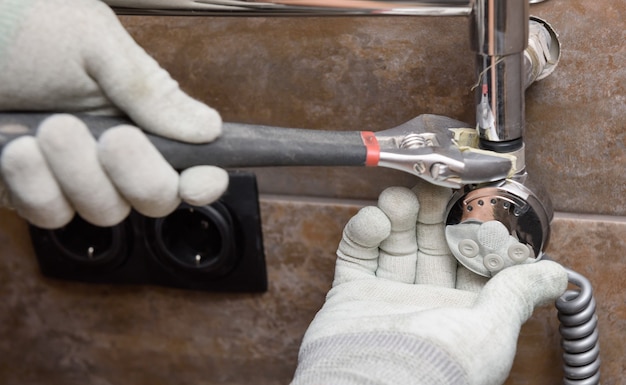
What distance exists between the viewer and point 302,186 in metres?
0.46

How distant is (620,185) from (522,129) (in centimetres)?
9

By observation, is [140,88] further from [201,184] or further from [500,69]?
[500,69]

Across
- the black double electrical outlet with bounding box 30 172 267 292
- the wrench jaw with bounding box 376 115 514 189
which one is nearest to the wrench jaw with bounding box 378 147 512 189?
the wrench jaw with bounding box 376 115 514 189

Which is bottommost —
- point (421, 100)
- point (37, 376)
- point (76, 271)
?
point (37, 376)

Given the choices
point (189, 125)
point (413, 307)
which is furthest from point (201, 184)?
point (413, 307)

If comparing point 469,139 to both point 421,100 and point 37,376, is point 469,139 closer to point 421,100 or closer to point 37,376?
point 421,100

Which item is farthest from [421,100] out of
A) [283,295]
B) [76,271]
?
[76,271]

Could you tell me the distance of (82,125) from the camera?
28cm

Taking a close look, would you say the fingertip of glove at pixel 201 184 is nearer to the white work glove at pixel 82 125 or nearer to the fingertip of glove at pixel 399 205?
the white work glove at pixel 82 125

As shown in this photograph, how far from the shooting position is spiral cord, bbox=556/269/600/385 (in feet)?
1.26

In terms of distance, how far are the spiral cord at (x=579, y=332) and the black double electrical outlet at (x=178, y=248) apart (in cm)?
19

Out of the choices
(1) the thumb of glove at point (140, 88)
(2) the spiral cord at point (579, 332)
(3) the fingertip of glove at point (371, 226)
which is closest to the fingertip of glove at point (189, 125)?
(1) the thumb of glove at point (140, 88)

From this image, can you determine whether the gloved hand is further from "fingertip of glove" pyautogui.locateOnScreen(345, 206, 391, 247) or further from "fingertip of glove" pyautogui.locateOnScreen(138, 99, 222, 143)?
"fingertip of glove" pyautogui.locateOnScreen(138, 99, 222, 143)

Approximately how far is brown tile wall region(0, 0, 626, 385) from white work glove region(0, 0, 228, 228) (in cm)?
13
